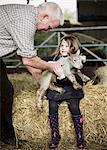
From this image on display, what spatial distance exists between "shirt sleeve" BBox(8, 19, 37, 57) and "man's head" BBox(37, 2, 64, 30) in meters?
0.07

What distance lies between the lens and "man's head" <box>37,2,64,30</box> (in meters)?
3.26

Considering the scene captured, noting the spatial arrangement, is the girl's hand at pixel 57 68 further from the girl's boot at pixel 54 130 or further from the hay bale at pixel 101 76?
the hay bale at pixel 101 76

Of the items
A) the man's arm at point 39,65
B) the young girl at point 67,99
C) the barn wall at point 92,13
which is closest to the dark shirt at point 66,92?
the young girl at point 67,99

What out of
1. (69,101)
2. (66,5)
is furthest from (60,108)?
(66,5)

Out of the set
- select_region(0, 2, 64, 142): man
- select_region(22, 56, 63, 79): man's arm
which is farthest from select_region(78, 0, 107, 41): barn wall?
select_region(0, 2, 64, 142): man

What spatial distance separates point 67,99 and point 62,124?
0.28 m

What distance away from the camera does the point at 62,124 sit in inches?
158

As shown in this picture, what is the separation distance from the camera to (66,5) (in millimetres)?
9766

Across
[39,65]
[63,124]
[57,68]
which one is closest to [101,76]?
[63,124]

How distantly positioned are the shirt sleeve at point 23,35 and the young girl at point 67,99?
61 centimetres

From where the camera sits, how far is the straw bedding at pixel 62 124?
4.01 metres

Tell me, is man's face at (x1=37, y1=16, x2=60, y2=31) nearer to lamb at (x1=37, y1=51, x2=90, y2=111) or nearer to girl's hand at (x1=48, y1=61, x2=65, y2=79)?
girl's hand at (x1=48, y1=61, x2=65, y2=79)

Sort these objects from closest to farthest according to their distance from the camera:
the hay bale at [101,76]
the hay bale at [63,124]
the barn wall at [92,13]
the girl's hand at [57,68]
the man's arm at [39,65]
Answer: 1. the man's arm at [39,65]
2. the girl's hand at [57,68]
3. the hay bale at [63,124]
4. the hay bale at [101,76]
5. the barn wall at [92,13]

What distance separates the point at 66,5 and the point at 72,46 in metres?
6.10
